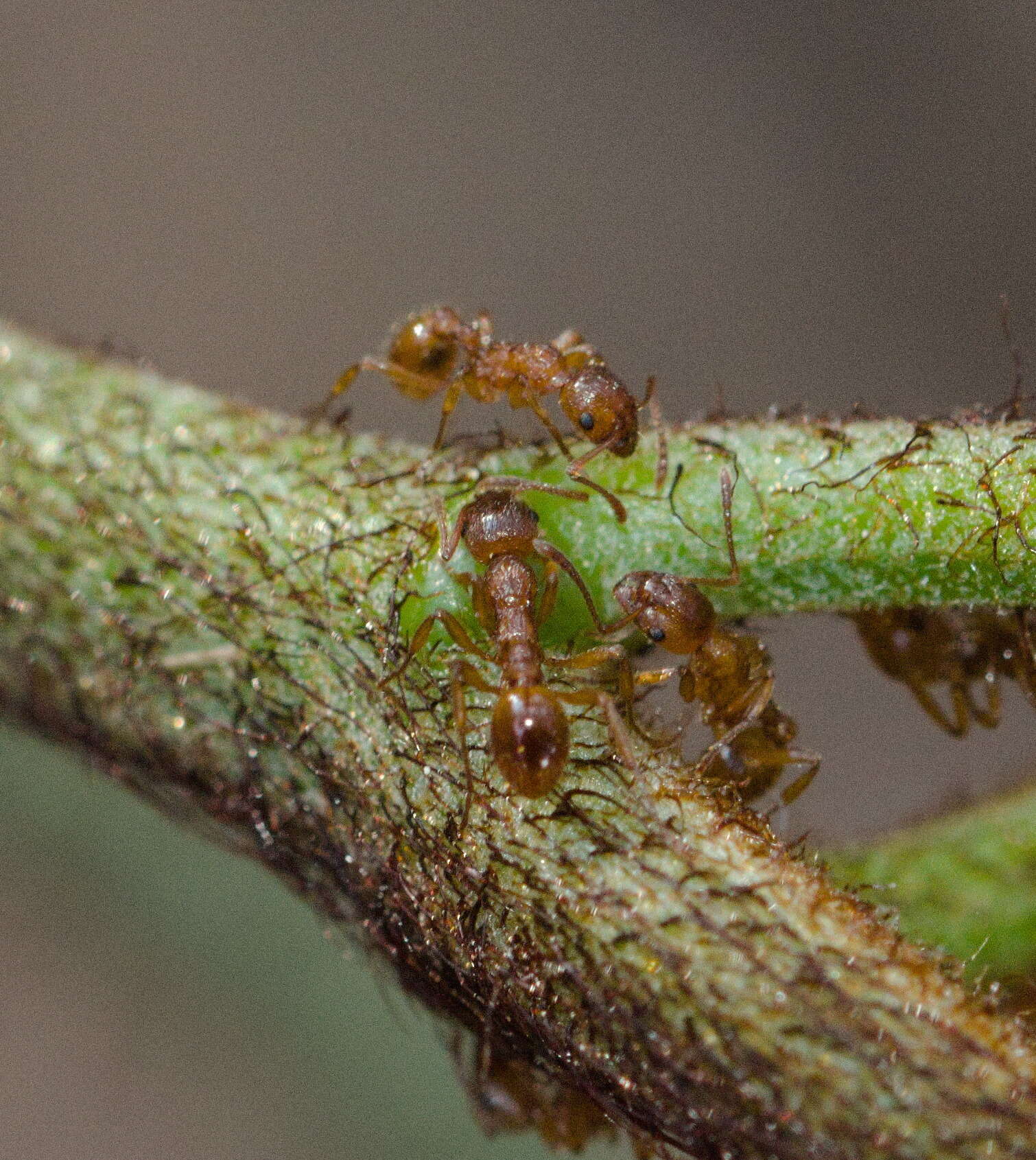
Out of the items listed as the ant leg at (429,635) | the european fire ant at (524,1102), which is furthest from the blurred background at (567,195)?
the ant leg at (429,635)

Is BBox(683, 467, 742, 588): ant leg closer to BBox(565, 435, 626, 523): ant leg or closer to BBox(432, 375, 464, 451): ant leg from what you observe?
BBox(565, 435, 626, 523): ant leg

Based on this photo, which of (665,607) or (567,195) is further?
(567,195)

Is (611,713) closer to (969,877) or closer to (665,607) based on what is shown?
(665,607)

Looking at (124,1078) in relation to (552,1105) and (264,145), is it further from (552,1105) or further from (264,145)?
(264,145)

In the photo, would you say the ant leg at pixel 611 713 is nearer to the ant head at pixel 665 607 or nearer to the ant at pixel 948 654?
the ant head at pixel 665 607

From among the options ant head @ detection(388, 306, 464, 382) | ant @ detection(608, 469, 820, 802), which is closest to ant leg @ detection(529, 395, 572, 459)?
ant @ detection(608, 469, 820, 802)

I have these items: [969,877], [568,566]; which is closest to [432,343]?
[568,566]

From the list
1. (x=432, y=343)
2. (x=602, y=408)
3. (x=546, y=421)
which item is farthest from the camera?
(x=432, y=343)

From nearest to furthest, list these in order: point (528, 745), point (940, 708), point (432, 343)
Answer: point (528, 745) → point (940, 708) → point (432, 343)

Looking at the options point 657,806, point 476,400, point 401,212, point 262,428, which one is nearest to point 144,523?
point 262,428
